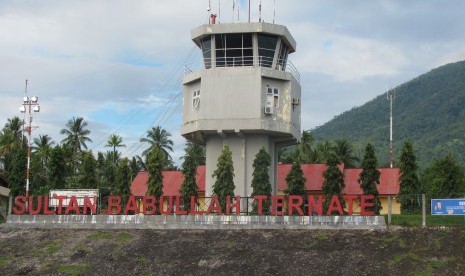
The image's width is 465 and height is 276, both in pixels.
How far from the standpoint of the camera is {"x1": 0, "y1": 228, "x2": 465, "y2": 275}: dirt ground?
121ft

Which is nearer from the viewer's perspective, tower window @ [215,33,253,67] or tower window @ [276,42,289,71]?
tower window @ [215,33,253,67]

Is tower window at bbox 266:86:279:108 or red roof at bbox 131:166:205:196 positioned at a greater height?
tower window at bbox 266:86:279:108

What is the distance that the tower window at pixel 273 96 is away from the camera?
53.2 metres

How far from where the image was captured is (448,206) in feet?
139

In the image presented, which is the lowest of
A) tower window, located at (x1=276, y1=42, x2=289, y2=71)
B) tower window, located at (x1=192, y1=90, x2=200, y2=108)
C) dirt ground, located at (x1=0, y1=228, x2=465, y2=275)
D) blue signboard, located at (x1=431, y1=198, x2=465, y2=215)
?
dirt ground, located at (x1=0, y1=228, x2=465, y2=275)

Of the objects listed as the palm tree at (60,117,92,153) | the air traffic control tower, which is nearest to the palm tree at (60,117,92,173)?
the palm tree at (60,117,92,153)

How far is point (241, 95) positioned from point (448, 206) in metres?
18.8

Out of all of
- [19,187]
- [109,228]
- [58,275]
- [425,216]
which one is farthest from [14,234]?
[425,216]

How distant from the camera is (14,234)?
48.2m

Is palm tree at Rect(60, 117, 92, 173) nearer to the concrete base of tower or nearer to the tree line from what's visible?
the tree line

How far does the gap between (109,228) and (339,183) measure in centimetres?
1897

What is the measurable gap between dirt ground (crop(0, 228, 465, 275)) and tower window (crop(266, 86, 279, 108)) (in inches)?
516

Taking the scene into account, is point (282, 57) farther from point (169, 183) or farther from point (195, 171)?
point (169, 183)

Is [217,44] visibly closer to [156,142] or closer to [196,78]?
[196,78]
